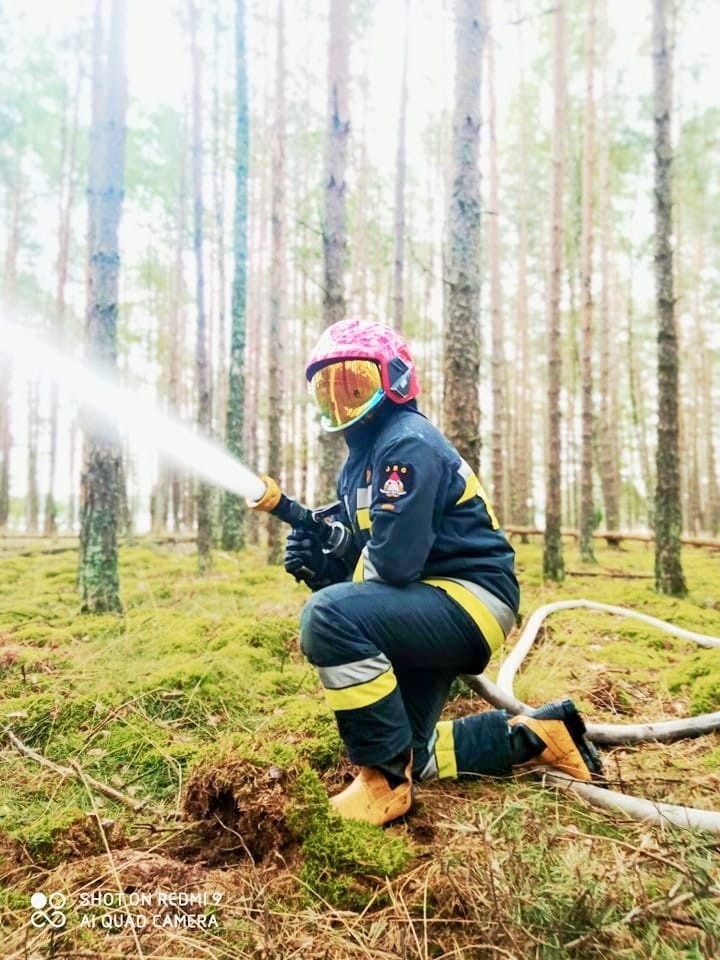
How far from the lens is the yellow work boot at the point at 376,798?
87.2 inches

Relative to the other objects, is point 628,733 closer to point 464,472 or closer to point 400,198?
point 464,472

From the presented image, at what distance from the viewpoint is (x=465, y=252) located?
15.9 ft

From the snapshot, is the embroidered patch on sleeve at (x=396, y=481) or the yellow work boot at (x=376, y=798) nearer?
the yellow work boot at (x=376, y=798)

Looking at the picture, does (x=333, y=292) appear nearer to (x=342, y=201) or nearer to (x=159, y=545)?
(x=342, y=201)

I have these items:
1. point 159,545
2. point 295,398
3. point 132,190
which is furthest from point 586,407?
point 132,190

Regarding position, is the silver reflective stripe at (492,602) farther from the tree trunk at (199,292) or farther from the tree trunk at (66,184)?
the tree trunk at (66,184)

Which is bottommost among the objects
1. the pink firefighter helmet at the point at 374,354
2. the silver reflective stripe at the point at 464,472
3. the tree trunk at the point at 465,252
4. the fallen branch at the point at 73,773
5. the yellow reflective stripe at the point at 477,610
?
the fallen branch at the point at 73,773

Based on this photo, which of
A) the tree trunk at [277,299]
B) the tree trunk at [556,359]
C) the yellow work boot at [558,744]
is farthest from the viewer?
the tree trunk at [277,299]

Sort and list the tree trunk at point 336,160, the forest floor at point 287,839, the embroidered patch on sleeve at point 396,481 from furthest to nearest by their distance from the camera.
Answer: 1. the tree trunk at point 336,160
2. the embroidered patch on sleeve at point 396,481
3. the forest floor at point 287,839

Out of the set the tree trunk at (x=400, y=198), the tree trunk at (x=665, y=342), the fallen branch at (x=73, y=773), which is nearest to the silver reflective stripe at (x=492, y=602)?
the fallen branch at (x=73, y=773)

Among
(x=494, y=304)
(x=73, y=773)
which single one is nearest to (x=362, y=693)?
(x=73, y=773)

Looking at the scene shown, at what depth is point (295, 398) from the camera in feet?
66.9

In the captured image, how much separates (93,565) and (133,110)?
53.2ft

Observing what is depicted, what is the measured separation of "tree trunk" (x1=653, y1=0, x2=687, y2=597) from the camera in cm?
711
